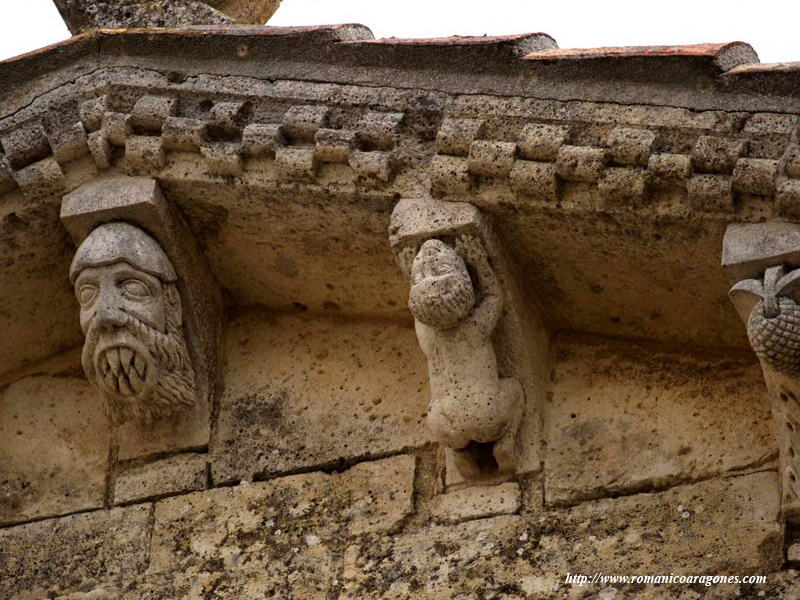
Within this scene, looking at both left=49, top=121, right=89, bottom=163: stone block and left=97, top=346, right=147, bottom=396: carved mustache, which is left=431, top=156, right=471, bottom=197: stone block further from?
left=49, top=121, right=89, bottom=163: stone block

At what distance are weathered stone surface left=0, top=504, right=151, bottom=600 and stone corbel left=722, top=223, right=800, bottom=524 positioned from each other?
5.96 feet

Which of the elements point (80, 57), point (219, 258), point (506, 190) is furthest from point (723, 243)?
point (80, 57)

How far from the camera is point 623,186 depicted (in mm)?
5469

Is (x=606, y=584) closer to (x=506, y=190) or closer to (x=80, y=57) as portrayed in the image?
(x=506, y=190)

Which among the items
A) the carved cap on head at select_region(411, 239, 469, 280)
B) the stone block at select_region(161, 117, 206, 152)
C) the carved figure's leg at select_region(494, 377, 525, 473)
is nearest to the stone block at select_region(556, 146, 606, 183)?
the carved cap on head at select_region(411, 239, 469, 280)

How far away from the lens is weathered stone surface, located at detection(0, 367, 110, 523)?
6203 mm

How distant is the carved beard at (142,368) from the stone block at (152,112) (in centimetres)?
45

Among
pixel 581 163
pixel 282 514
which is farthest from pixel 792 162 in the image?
pixel 282 514

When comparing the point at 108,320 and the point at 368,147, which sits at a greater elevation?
the point at 368,147

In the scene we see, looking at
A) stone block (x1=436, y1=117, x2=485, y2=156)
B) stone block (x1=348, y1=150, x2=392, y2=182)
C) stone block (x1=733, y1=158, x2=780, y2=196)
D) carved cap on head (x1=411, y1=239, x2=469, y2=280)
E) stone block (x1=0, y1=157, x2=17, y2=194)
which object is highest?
stone block (x1=0, y1=157, x2=17, y2=194)

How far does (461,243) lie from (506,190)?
7.2 inches

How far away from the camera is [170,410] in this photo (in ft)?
20.0

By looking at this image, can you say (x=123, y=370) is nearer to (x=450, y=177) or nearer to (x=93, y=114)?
(x=93, y=114)

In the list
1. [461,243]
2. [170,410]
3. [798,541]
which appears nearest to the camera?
[798,541]
